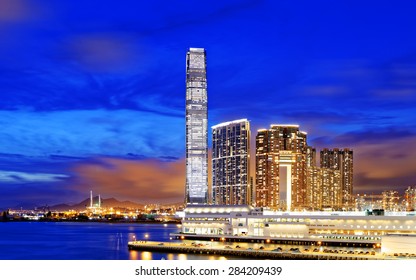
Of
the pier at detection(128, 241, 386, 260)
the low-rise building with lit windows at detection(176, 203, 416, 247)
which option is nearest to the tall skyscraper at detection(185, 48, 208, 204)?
the low-rise building with lit windows at detection(176, 203, 416, 247)

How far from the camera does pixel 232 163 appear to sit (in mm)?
74562

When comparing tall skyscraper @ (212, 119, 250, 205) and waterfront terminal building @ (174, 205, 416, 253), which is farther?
tall skyscraper @ (212, 119, 250, 205)

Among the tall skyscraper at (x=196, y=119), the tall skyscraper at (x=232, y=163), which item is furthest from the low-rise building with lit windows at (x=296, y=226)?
the tall skyscraper at (x=232, y=163)

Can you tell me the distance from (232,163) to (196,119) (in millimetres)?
12417

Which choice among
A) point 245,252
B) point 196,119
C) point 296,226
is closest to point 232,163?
point 196,119

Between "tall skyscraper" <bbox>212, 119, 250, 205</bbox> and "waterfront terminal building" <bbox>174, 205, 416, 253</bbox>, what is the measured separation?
35.5 meters

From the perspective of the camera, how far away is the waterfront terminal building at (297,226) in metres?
27.8

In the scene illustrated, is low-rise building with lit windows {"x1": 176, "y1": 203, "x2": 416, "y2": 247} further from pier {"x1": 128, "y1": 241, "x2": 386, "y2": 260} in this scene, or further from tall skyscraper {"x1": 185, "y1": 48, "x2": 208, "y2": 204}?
tall skyscraper {"x1": 185, "y1": 48, "x2": 208, "y2": 204}

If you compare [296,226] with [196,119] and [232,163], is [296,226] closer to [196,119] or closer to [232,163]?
[196,119]

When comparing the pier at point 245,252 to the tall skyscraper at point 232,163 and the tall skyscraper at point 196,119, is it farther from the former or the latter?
the tall skyscraper at point 232,163

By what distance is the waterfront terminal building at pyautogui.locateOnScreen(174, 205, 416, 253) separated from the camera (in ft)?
91.2

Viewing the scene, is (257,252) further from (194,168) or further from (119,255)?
(194,168)

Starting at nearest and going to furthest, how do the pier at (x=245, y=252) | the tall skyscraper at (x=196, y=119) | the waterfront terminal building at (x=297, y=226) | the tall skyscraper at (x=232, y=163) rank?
the pier at (x=245, y=252), the waterfront terminal building at (x=297, y=226), the tall skyscraper at (x=196, y=119), the tall skyscraper at (x=232, y=163)

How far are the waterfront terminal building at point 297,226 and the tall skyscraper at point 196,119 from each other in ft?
86.5
